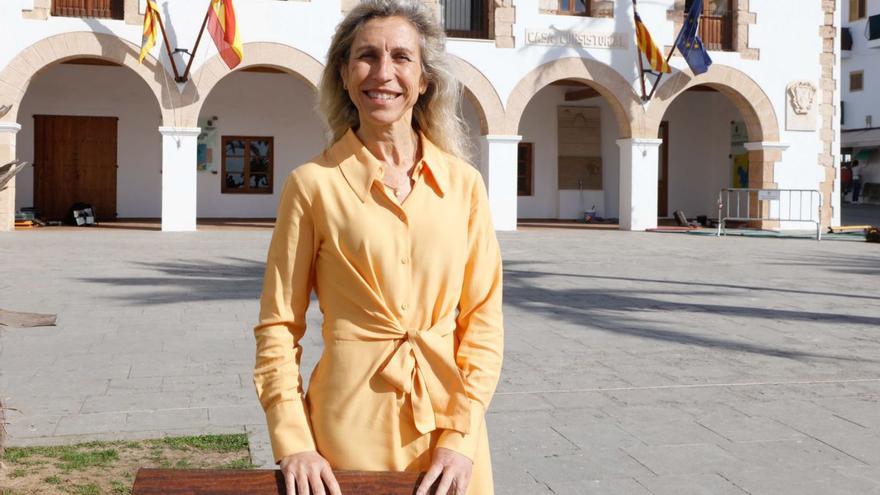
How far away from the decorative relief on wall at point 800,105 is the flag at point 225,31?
11127mm

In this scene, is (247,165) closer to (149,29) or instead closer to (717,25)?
(149,29)

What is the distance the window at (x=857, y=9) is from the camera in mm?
38438

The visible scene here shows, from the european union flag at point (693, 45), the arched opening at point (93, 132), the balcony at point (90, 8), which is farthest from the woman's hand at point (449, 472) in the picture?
the arched opening at point (93, 132)

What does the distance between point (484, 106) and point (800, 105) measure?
687 centimetres

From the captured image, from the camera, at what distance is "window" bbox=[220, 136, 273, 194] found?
73.7ft

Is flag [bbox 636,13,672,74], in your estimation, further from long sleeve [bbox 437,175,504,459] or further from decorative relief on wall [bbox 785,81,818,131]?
long sleeve [bbox 437,175,504,459]

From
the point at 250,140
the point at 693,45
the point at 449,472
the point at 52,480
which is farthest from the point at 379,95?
the point at 250,140

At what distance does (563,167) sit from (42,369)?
19.2 meters

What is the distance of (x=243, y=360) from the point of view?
21.1 ft

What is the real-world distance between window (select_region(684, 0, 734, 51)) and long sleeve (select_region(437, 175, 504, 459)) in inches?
776

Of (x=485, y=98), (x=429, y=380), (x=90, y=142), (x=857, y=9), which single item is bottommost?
(x=429, y=380)

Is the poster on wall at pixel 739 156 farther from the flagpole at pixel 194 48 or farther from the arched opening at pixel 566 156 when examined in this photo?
the flagpole at pixel 194 48

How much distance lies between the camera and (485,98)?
1927 centimetres

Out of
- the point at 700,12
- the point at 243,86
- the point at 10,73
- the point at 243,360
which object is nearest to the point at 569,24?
the point at 700,12
